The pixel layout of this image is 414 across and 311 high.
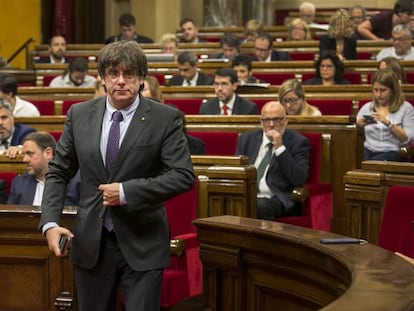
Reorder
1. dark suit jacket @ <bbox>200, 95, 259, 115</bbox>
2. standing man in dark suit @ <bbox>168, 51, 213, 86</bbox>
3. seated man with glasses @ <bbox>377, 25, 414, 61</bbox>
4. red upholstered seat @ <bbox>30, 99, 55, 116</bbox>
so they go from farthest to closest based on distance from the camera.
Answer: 1. seated man with glasses @ <bbox>377, 25, 414, 61</bbox>
2. standing man in dark suit @ <bbox>168, 51, 213, 86</bbox>
3. red upholstered seat @ <bbox>30, 99, 55, 116</bbox>
4. dark suit jacket @ <bbox>200, 95, 259, 115</bbox>

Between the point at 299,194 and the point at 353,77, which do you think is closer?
the point at 299,194

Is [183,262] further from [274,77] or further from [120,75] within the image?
[274,77]

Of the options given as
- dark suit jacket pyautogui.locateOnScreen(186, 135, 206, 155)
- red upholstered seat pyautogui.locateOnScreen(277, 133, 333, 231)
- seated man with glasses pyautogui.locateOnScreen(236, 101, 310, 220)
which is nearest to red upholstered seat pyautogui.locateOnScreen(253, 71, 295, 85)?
red upholstered seat pyautogui.locateOnScreen(277, 133, 333, 231)

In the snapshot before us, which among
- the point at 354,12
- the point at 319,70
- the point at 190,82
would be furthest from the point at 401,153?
the point at 354,12

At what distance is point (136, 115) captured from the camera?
3312 mm

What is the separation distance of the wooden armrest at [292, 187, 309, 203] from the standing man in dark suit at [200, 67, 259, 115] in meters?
1.71

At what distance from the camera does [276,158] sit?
599cm

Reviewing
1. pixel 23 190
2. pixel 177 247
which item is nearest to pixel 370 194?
pixel 177 247

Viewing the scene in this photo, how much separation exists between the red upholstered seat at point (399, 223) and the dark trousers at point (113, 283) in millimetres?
1043

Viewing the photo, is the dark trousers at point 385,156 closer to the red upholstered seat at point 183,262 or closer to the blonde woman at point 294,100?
the blonde woman at point 294,100

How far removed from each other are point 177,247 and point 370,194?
35.9 inches

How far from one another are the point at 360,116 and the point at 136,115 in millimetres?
3906

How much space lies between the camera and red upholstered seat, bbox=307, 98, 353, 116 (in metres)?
7.62

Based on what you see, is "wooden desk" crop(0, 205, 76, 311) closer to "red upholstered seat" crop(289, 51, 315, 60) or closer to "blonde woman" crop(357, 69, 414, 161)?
"blonde woman" crop(357, 69, 414, 161)
